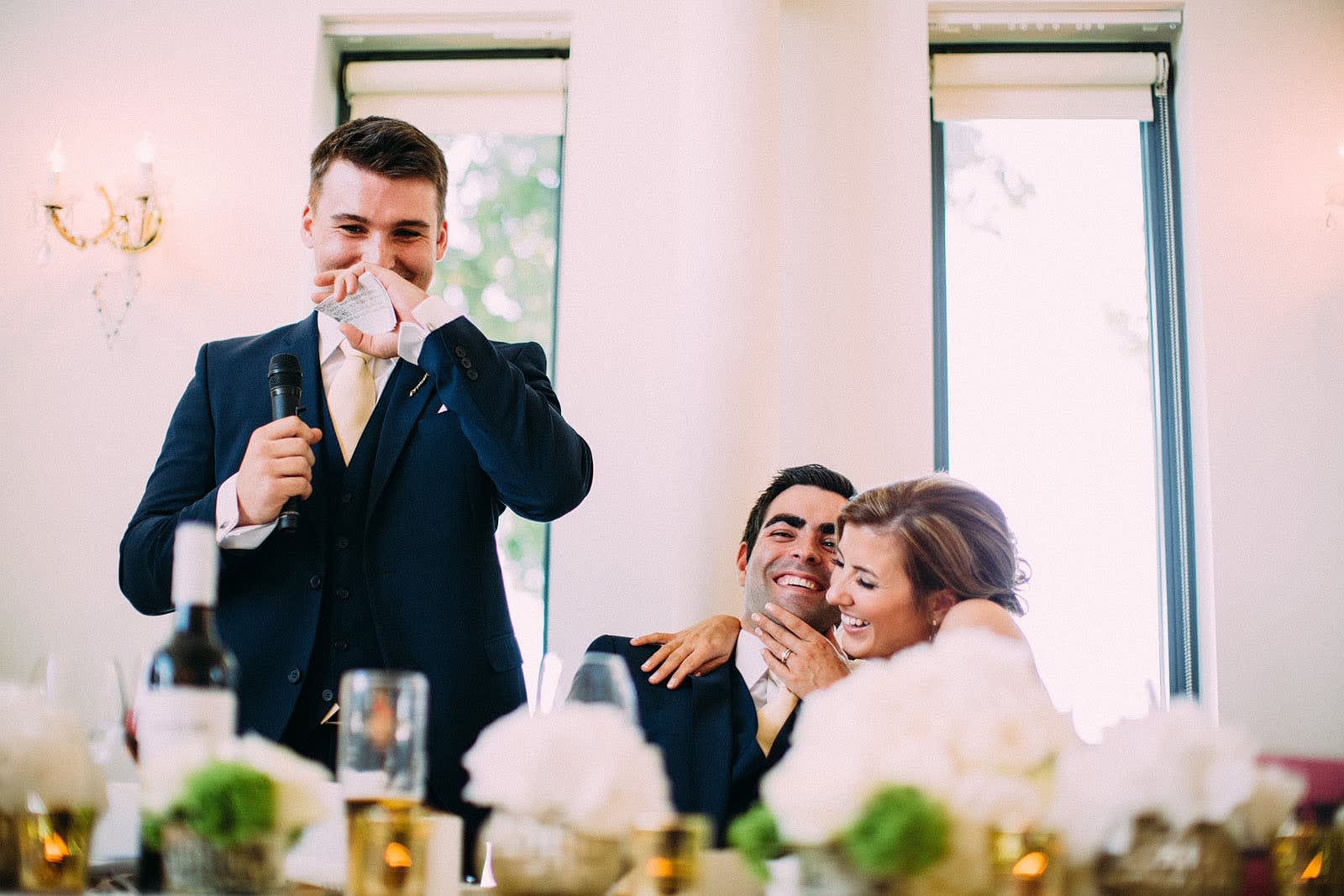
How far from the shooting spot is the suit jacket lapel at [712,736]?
7.12 ft

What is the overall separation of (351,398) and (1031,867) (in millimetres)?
1443

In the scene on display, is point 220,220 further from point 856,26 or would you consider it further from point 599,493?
point 856,26

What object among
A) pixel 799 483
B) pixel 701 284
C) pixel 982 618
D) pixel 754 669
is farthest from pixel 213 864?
pixel 701 284

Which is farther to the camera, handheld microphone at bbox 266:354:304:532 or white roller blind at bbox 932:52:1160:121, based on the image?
white roller blind at bbox 932:52:1160:121

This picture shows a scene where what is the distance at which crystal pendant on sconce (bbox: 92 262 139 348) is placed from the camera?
355 centimetres

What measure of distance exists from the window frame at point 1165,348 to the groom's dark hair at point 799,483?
0.89 m

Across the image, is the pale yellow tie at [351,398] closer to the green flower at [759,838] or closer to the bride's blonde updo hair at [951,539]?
the bride's blonde updo hair at [951,539]

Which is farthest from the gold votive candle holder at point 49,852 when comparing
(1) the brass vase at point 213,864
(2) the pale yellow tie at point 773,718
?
(2) the pale yellow tie at point 773,718

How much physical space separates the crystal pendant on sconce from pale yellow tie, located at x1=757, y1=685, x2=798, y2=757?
2253 mm

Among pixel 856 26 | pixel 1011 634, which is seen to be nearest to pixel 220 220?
pixel 856 26

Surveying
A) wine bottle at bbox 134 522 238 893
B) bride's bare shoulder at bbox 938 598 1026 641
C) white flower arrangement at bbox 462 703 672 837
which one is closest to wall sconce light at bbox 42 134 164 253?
bride's bare shoulder at bbox 938 598 1026 641

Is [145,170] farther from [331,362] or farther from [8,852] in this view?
[8,852]

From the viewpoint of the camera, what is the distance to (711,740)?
2.21 metres

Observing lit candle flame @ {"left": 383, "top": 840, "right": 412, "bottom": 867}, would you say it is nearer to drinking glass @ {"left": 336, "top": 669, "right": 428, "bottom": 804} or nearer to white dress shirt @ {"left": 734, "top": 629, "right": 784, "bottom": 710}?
drinking glass @ {"left": 336, "top": 669, "right": 428, "bottom": 804}
